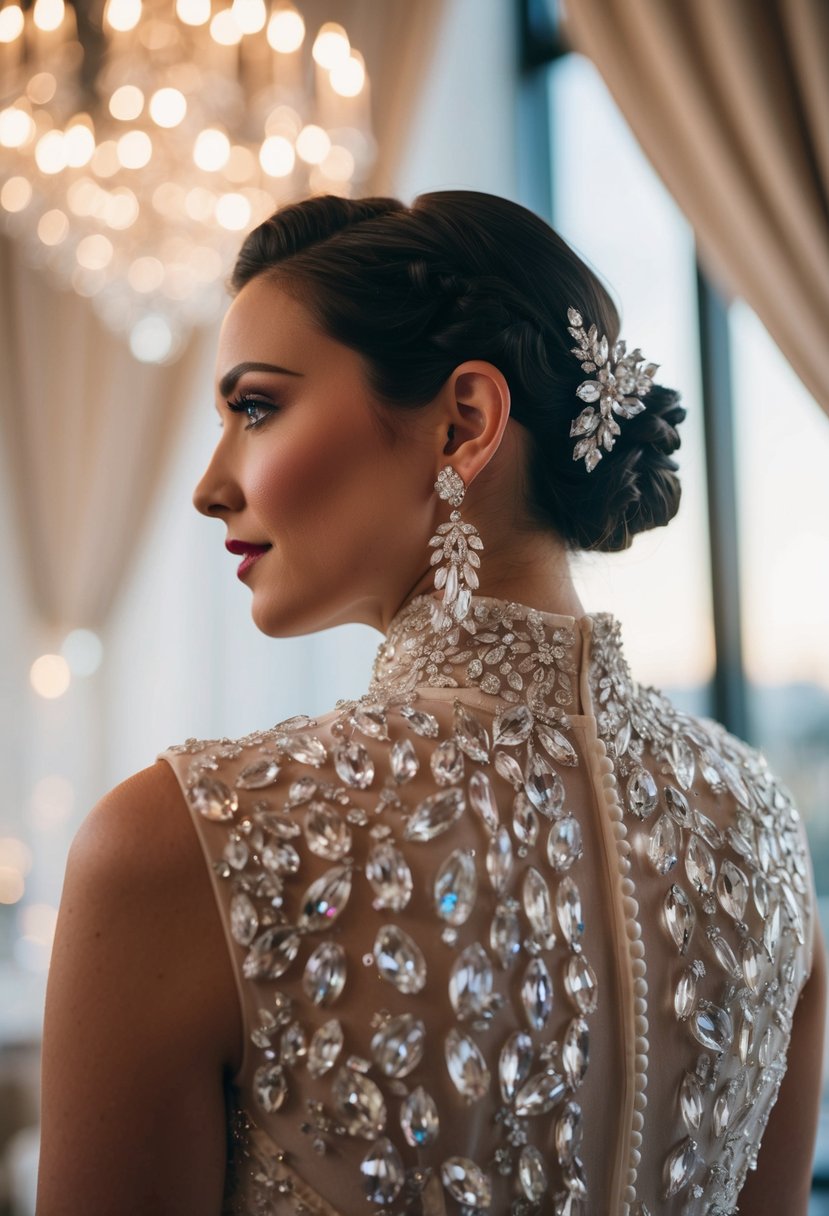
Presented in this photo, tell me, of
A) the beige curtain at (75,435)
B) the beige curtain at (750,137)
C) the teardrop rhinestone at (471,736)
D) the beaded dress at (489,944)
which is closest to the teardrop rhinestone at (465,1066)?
the beaded dress at (489,944)

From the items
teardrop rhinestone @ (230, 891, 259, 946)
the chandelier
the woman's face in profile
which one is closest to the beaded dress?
teardrop rhinestone @ (230, 891, 259, 946)

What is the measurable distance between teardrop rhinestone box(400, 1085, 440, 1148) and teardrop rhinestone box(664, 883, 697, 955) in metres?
0.28

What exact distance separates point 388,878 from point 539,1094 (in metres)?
0.21

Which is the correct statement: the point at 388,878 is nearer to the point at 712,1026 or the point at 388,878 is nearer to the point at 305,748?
the point at 305,748

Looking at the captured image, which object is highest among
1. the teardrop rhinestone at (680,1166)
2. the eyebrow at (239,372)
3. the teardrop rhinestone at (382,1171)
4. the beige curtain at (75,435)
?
the beige curtain at (75,435)

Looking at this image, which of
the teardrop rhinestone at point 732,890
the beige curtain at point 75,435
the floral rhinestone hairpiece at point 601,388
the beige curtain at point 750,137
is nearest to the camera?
the teardrop rhinestone at point 732,890

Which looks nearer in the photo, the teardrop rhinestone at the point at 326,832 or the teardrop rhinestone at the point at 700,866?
the teardrop rhinestone at the point at 326,832

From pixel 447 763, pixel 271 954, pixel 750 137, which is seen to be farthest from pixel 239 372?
pixel 750 137

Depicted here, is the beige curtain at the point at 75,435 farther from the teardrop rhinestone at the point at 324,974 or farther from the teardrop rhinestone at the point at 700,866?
the teardrop rhinestone at the point at 324,974

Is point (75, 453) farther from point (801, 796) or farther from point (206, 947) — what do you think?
point (206, 947)

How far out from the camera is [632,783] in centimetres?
103

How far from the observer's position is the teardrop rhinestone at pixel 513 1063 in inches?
34.3

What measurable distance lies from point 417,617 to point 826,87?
5.33 feet

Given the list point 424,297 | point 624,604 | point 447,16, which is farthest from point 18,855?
point 424,297
